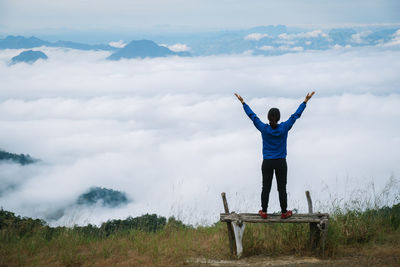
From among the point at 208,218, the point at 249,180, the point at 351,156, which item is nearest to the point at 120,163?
the point at 249,180

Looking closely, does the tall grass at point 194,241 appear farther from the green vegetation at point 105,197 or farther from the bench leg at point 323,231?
the green vegetation at point 105,197

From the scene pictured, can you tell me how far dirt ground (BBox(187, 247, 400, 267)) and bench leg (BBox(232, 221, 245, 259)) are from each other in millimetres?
150

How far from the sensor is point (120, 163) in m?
196

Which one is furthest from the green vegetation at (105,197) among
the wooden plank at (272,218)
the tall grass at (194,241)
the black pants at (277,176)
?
the black pants at (277,176)

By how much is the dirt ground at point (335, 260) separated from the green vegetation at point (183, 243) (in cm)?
13

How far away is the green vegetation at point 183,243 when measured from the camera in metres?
6.46

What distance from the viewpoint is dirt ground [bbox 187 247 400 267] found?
220 inches

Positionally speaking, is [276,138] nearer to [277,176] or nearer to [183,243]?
[277,176]

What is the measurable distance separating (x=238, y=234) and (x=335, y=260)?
164cm

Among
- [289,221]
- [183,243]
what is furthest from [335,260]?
[183,243]

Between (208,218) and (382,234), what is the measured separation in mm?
4422

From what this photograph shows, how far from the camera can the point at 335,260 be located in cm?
583

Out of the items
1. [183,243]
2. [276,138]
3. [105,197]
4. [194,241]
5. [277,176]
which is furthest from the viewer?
[105,197]

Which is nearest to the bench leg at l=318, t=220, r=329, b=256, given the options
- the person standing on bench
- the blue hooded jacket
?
the person standing on bench
